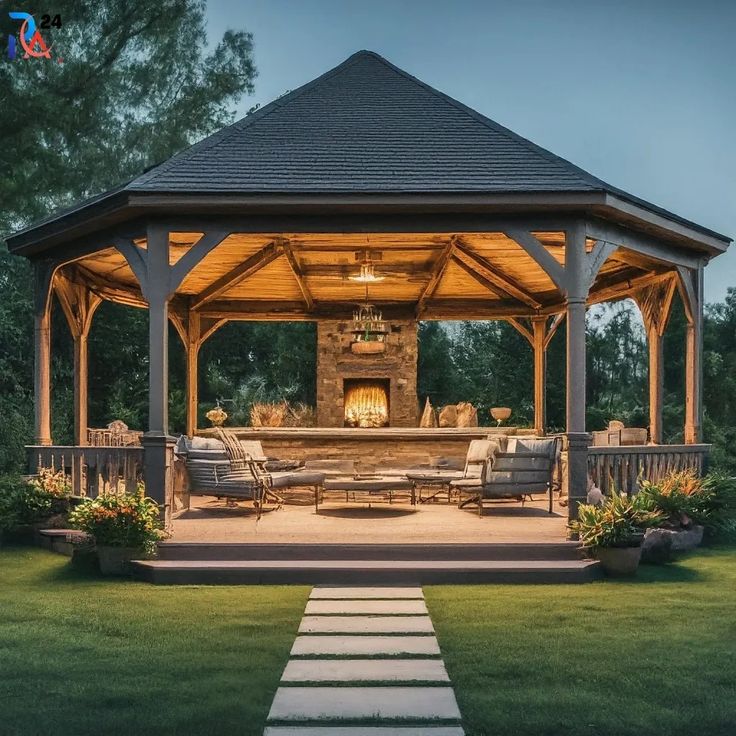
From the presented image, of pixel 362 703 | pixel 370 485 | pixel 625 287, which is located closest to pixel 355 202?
pixel 370 485

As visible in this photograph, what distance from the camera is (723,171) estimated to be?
12050 cm

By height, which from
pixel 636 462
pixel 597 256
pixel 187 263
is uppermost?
pixel 597 256

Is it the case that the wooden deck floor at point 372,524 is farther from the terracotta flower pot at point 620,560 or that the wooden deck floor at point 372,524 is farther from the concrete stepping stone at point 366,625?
the concrete stepping stone at point 366,625

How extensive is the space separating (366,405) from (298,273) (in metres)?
3.85

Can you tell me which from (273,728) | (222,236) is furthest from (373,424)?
(273,728)

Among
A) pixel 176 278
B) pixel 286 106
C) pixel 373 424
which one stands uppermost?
pixel 286 106

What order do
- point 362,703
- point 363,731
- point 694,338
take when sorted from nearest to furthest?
point 363,731 < point 362,703 < point 694,338

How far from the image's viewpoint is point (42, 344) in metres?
10.5

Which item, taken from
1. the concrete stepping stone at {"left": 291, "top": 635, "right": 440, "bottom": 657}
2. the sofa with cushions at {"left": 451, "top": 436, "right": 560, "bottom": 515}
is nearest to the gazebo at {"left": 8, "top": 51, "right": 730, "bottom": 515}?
the sofa with cushions at {"left": 451, "top": 436, "right": 560, "bottom": 515}

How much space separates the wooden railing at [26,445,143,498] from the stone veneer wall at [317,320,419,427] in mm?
6184

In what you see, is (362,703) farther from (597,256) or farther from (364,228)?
(597,256)

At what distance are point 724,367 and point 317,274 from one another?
1309 cm

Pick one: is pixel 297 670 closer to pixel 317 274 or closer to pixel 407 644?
pixel 407 644

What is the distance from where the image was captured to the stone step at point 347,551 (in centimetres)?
802
